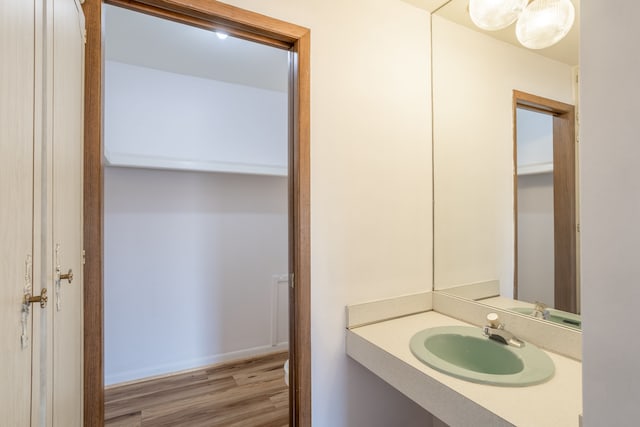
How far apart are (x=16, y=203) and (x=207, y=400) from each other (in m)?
2.11

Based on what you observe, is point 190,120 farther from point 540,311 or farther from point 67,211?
point 540,311

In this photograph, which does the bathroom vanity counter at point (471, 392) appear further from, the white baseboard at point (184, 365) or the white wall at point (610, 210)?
the white baseboard at point (184, 365)

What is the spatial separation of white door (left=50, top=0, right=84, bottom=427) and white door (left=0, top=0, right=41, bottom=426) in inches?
5.2

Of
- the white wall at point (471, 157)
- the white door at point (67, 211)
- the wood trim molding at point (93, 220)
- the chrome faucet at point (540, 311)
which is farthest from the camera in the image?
the white wall at point (471, 157)

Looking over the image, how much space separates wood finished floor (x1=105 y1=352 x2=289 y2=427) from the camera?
6.15ft

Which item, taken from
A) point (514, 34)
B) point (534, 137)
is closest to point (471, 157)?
point (534, 137)

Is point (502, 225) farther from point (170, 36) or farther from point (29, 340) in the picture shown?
point (170, 36)

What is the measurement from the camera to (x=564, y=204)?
3.92ft

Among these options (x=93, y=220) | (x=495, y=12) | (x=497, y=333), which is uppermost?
(x=495, y=12)

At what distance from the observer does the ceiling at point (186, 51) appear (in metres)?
1.76

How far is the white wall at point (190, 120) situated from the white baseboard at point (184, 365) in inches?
64.4

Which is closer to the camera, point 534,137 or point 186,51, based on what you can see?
point 534,137

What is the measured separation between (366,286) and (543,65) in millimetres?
1247

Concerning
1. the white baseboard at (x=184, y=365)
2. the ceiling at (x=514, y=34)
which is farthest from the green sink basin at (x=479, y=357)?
the white baseboard at (x=184, y=365)
